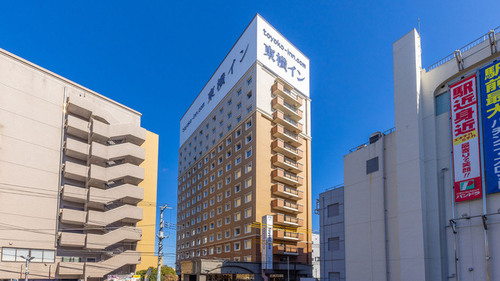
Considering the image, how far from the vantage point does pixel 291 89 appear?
252 ft

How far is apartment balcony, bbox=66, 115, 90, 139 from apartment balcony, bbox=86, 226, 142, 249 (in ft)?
45.2

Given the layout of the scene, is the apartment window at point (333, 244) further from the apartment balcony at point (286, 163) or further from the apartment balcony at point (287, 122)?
the apartment balcony at point (287, 122)

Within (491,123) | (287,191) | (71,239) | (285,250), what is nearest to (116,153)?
(71,239)

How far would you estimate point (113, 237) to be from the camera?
171 ft

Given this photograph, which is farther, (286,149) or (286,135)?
(286,135)

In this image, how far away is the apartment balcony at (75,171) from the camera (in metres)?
51.1

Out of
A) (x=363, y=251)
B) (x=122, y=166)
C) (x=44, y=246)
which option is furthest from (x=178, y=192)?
(x=363, y=251)

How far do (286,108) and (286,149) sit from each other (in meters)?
7.90

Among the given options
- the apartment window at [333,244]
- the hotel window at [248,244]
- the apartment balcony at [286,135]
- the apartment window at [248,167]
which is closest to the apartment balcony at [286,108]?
the apartment balcony at [286,135]

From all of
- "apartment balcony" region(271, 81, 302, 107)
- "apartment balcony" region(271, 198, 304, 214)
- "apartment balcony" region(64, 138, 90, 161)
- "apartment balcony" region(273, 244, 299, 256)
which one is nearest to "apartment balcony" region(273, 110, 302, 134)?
"apartment balcony" region(271, 81, 302, 107)

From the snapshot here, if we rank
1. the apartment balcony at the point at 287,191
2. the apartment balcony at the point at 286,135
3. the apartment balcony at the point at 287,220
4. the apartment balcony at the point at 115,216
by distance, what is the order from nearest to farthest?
the apartment balcony at the point at 115,216 < the apartment balcony at the point at 287,220 < the apartment balcony at the point at 287,191 < the apartment balcony at the point at 286,135

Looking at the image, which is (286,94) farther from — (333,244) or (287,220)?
(333,244)

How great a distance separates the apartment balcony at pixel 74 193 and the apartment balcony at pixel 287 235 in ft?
97.2

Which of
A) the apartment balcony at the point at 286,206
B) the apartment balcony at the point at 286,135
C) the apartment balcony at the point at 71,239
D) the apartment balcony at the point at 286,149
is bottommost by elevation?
the apartment balcony at the point at 71,239
